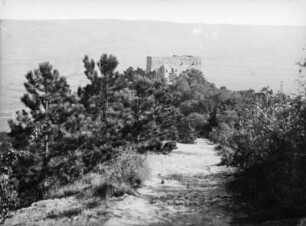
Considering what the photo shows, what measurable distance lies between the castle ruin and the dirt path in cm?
5503

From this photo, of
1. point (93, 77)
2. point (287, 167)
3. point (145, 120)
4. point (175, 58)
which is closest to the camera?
point (287, 167)

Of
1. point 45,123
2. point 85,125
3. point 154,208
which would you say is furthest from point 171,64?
point 154,208

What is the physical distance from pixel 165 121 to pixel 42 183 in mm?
7805

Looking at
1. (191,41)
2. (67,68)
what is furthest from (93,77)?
(67,68)

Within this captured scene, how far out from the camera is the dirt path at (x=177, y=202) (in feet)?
28.4

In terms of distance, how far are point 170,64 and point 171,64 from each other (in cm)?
31

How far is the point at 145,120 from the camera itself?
21.8m

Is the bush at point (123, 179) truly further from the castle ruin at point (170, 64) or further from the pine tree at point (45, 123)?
the castle ruin at point (170, 64)

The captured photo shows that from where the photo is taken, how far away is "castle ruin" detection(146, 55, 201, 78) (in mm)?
70738

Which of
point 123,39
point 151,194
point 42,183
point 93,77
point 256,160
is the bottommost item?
point 42,183

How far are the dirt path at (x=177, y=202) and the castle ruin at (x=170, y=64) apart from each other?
181 ft

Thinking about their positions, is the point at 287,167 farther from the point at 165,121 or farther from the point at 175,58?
the point at 175,58

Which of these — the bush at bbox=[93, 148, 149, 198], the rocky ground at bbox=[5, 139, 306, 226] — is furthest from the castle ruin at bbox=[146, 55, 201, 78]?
the rocky ground at bbox=[5, 139, 306, 226]

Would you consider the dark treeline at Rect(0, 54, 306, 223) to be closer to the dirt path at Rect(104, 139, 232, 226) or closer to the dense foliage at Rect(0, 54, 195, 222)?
the dense foliage at Rect(0, 54, 195, 222)
